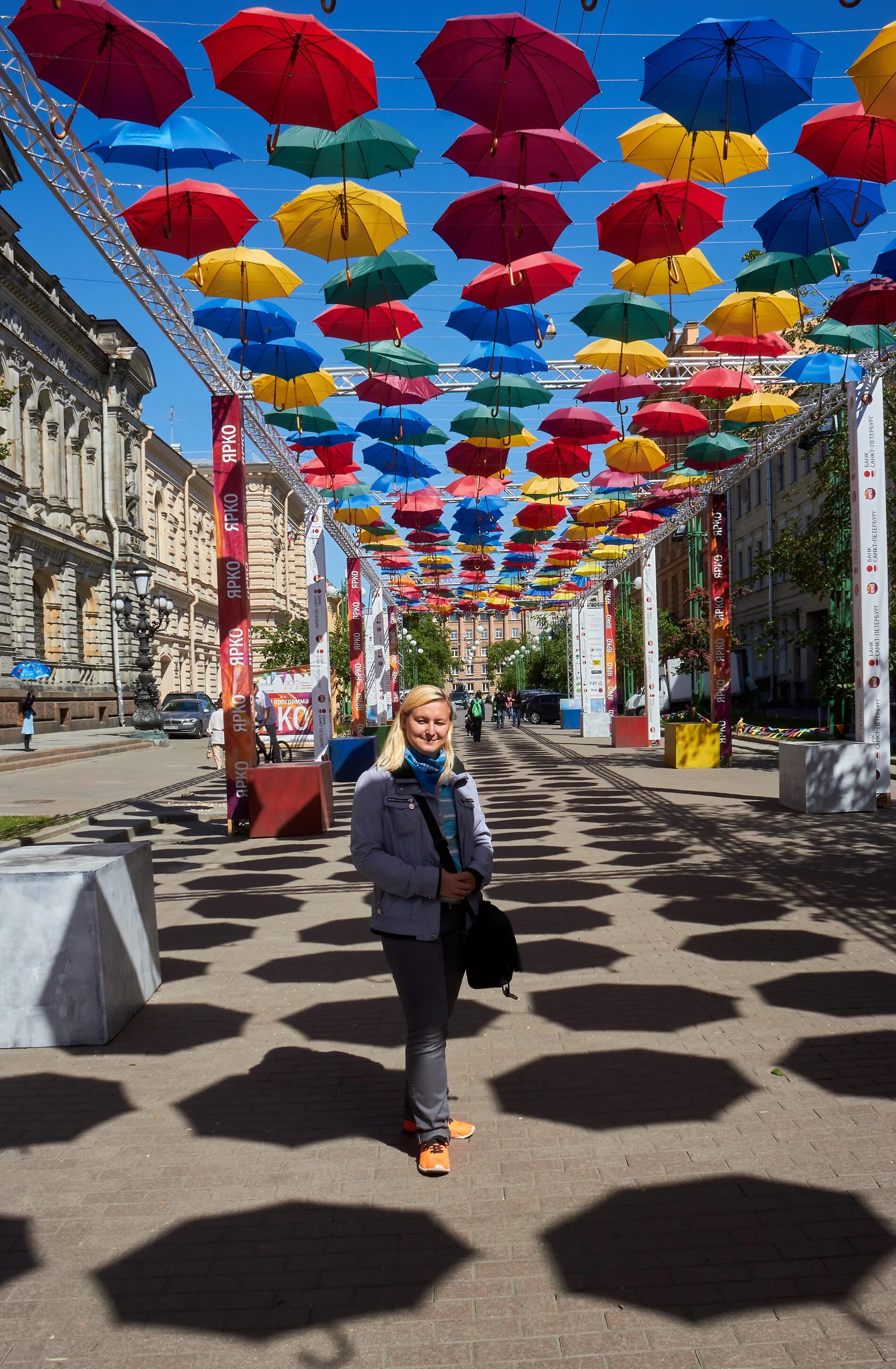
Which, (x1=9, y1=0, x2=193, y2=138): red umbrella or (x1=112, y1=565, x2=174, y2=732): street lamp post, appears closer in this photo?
(x1=9, y1=0, x2=193, y2=138): red umbrella

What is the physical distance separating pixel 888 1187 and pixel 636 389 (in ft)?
43.8

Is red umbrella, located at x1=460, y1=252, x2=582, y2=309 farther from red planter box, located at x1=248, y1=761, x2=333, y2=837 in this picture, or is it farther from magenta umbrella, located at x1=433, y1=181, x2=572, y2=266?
red planter box, located at x1=248, y1=761, x2=333, y2=837

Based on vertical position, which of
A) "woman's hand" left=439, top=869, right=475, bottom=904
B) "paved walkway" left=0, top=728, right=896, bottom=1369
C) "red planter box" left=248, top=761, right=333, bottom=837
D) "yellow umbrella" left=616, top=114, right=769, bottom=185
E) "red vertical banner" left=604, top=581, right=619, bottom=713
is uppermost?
"yellow umbrella" left=616, top=114, right=769, bottom=185

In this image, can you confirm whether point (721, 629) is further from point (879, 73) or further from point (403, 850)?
point (403, 850)

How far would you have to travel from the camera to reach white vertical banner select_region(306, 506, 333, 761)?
21250 millimetres

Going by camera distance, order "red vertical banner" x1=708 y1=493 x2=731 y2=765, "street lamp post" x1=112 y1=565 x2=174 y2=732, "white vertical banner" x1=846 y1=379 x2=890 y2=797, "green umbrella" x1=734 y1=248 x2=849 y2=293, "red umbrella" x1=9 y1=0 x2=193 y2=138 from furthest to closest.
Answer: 1. "street lamp post" x1=112 y1=565 x2=174 y2=732
2. "red vertical banner" x1=708 y1=493 x2=731 y2=765
3. "white vertical banner" x1=846 y1=379 x2=890 y2=797
4. "green umbrella" x1=734 y1=248 x2=849 y2=293
5. "red umbrella" x1=9 y1=0 x2=193 y2=138

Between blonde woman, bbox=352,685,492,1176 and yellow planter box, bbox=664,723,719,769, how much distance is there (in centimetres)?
1939

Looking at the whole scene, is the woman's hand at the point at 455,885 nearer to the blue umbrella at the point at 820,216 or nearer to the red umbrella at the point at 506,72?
the red umbrella at the point at 506,72

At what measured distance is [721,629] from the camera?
2377cm

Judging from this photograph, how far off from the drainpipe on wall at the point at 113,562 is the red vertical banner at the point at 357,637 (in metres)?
18.0

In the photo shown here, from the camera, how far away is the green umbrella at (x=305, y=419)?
16.7m

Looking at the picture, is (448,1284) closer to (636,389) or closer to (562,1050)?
(562,1050)

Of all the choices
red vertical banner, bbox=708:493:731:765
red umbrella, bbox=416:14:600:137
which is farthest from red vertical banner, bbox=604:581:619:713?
red umbrella, bbox=416:14:600:137

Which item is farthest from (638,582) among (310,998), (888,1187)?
(888,1187)
